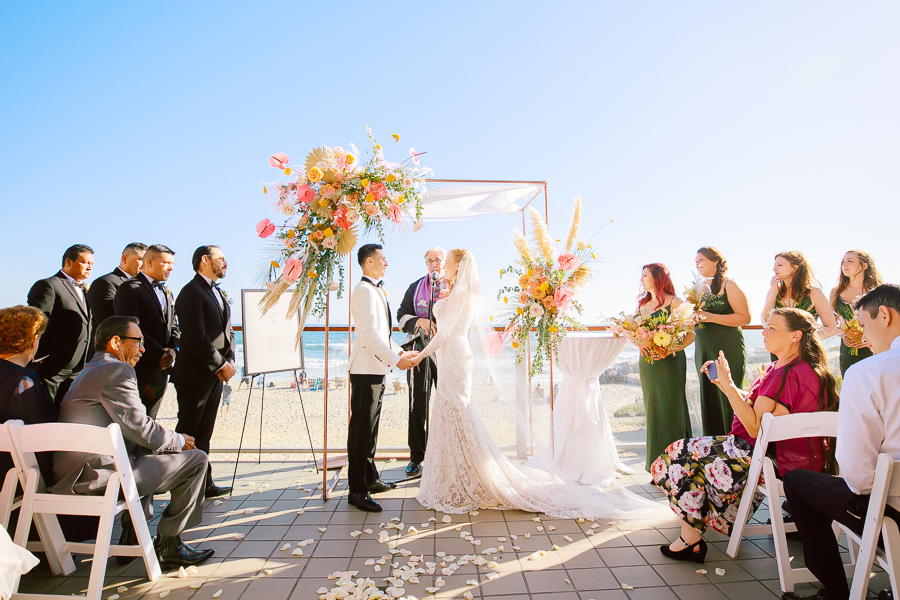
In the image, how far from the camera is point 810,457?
2367 mm

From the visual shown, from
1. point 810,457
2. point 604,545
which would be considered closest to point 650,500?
point 604,545

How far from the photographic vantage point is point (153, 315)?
3451mm

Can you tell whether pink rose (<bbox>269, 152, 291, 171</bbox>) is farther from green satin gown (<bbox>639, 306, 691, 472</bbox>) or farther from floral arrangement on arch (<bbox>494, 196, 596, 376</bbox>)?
green satin gown (<bbox>639, 306, 691, 472</bbox>)

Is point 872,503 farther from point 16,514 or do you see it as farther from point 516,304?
point 16,514

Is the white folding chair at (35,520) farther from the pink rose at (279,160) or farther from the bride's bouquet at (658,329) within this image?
the bride's bouquet at (658,329)

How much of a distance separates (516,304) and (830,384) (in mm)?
1964

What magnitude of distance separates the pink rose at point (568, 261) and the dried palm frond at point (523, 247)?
23cm

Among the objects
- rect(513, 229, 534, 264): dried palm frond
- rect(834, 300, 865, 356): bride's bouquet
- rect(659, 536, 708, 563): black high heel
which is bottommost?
rect(659, 536, 708, 563): black high heel

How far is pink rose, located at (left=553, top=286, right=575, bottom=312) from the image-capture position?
3.58 m

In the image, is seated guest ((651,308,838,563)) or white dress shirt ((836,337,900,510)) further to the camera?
seated guest ((651,308,838,563))

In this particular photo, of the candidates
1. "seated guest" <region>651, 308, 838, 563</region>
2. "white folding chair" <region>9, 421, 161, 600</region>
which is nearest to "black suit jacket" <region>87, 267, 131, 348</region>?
"white folding chair" <region>9, 421, 161, 600</region>

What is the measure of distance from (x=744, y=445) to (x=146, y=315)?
3.82 meters

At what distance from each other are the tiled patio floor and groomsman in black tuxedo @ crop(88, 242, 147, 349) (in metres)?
1.63

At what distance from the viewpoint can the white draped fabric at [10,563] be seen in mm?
1574
